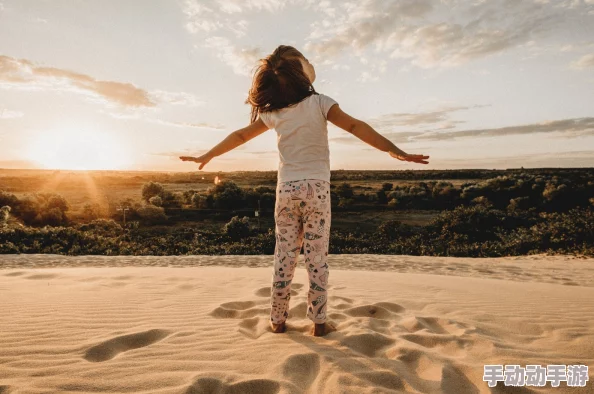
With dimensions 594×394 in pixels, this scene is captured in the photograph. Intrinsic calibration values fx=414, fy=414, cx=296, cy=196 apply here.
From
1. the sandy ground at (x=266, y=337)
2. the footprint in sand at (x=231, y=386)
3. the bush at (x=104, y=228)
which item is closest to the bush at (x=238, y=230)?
the bush at (x=104, y=228)

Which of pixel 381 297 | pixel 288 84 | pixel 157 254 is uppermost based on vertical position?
pixel 288 84

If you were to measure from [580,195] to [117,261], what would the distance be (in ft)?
80.9

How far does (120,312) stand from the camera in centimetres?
377

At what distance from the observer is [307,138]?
3.04 meters

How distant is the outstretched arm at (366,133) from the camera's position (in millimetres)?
2791

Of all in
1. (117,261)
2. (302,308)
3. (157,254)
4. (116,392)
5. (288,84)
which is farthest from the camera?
(157,254)

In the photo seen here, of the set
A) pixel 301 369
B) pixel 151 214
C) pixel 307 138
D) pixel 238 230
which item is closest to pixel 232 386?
pixel 301 369

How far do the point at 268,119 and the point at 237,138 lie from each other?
0.31 metres

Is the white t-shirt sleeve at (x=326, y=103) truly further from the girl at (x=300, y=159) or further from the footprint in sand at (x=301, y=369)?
the footprint in sand at (x=301, y=369)

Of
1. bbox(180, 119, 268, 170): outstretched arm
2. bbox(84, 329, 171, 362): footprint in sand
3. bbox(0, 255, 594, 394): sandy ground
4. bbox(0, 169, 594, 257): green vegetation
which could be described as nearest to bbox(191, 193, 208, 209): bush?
bbox(0, 169, 594, 257): green vegetation

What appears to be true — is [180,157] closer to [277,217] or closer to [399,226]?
[277,217]

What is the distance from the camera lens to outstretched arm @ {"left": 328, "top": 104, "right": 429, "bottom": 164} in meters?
2.79

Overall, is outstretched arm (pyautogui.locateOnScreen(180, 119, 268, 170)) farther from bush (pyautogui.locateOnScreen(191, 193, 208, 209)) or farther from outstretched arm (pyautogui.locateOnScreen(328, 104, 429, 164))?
bush (pyautogui.locateOnScreen(191, 193, 208, 209))

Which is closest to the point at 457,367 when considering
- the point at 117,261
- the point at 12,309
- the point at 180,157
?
the point at 180,157
